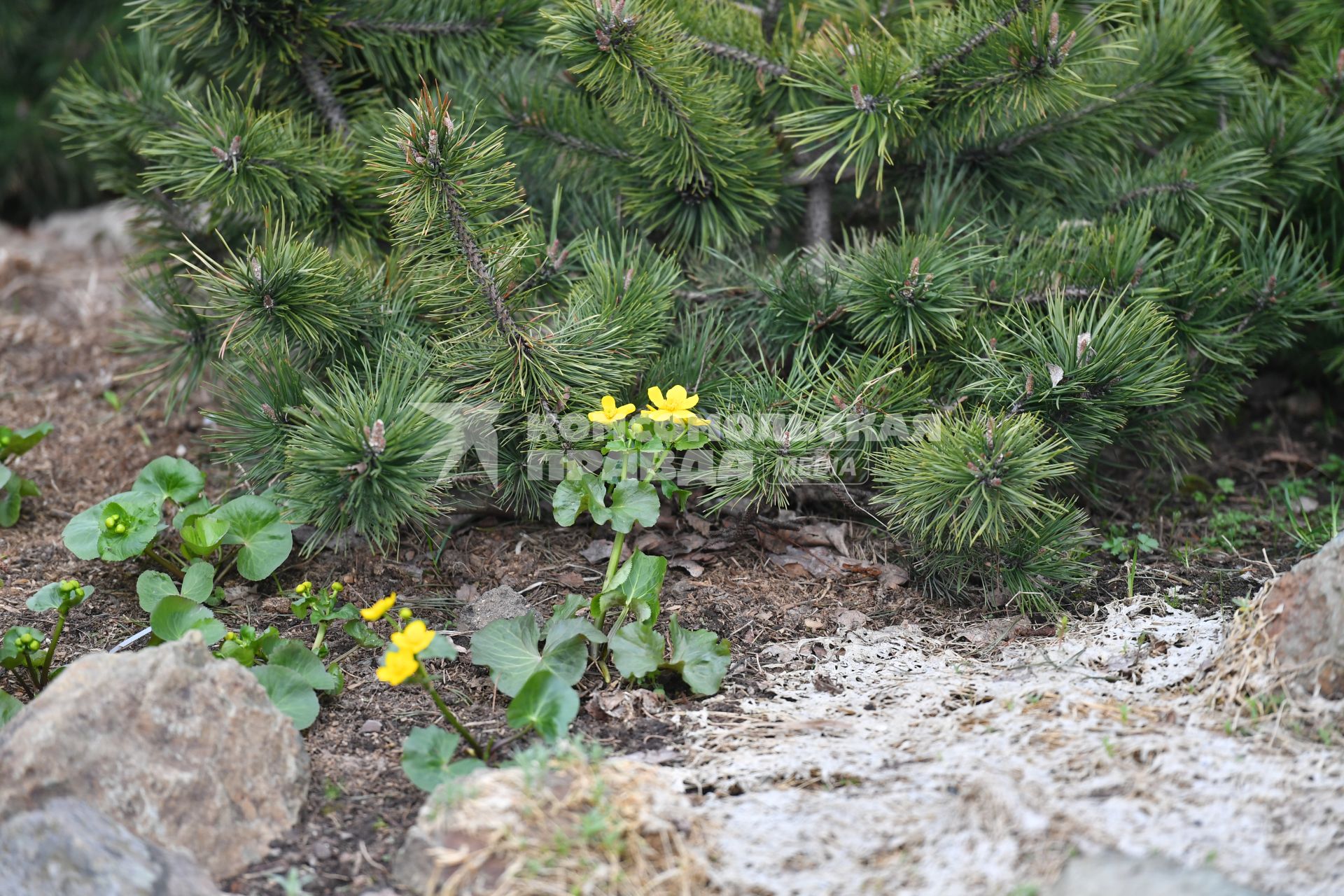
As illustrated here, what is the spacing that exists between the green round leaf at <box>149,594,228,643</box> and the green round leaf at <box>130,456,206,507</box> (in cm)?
31

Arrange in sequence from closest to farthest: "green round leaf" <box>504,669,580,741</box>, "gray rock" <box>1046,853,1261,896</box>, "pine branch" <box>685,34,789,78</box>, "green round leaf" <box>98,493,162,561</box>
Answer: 1. "gray rock" <box>1046,853,1261,896</box>
2. "green round leaf" <box>504,669,580,741</box>
3. "green round leaf" <box>98,493,162,561</box>
4. "pine branch" <box>685,34,789,78</box>

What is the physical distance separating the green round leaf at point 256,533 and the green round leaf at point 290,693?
0.30m

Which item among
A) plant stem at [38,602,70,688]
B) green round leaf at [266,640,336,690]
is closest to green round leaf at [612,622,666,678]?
green round leaf at [266,640,336,690]

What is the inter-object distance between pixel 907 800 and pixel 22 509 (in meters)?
1.97

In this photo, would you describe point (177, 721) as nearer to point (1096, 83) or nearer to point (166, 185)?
point (166, 185)

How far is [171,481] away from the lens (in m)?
2.06

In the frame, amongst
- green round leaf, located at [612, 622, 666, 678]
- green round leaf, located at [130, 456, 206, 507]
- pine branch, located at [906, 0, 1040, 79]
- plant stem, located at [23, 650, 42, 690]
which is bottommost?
plant stem, located at [23, 650, 42, 690]

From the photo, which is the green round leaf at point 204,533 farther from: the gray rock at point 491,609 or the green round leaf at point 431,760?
the green round leaf at point 431,760

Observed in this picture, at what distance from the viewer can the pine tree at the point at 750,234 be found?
6.00 feet

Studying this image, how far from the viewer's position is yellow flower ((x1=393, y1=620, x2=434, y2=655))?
1.46 m

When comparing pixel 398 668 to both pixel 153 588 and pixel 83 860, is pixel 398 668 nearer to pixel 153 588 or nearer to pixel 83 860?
pixel 83 860

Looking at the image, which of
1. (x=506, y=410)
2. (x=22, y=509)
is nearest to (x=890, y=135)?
(x=506, y=410)

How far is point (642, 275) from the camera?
2.01 meters

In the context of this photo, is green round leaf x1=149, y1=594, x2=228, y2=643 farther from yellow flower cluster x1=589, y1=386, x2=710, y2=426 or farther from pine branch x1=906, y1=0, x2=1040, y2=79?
pine branch x1=906, y1=0, x2=1040, y2=79
